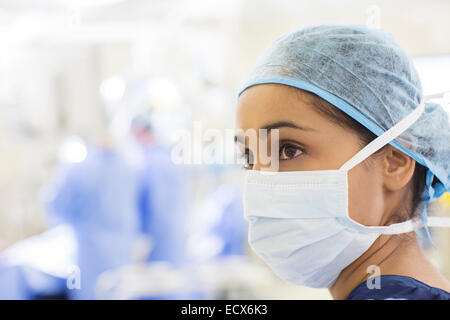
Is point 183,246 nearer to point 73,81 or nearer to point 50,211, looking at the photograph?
point 50,211

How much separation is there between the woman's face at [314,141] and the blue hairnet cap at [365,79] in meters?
0.03

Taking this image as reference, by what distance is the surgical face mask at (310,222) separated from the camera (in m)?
0.79

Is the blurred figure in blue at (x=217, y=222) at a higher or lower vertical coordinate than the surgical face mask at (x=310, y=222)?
higher

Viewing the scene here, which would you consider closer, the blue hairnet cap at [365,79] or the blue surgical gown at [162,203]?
the blue hairnet cap at [365,79]

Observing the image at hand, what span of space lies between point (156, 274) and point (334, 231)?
1759 millimetres

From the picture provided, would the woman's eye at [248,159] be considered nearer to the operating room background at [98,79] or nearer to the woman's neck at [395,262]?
the woman's neck at [395,262]

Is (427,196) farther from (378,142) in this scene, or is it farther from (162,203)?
(162,203)

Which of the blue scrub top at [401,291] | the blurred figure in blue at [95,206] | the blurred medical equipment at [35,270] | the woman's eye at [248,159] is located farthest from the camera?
the blurred figure in blue at [95,206]

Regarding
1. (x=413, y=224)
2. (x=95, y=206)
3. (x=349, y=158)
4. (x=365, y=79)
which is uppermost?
(x=95, y=206)

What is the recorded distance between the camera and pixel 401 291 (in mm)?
755

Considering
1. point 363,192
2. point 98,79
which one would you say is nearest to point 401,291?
point 363,192

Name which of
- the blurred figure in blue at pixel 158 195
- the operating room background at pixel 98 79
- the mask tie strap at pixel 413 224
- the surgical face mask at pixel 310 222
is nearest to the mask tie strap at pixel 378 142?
the surgical face mask at pixel 310 222

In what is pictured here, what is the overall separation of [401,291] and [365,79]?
1.16 feet
